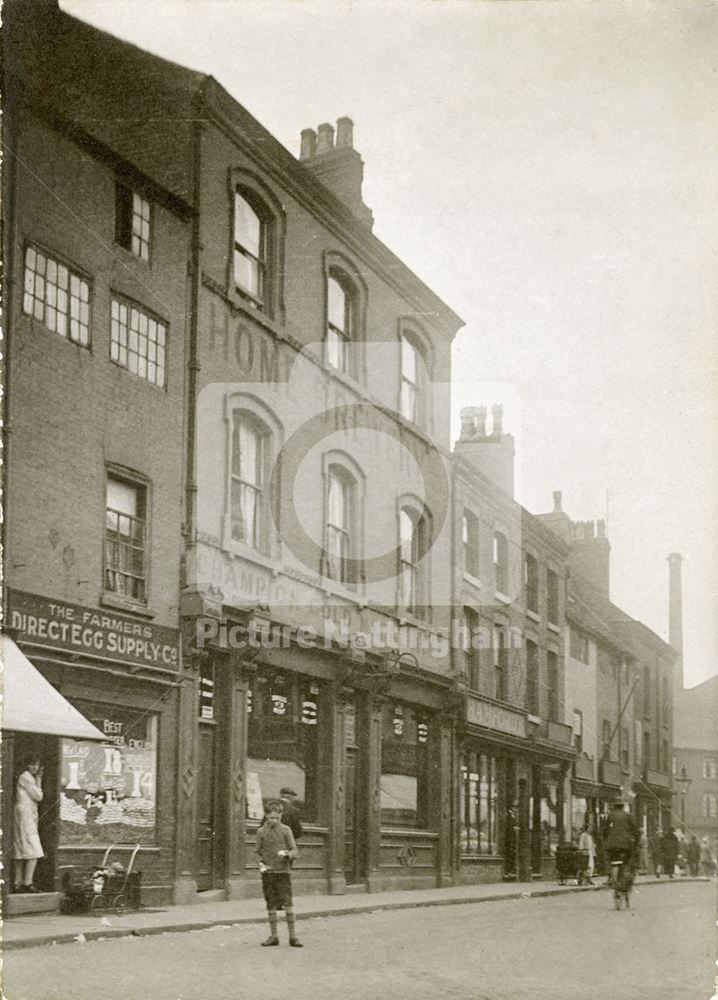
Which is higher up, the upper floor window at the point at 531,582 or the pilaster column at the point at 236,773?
the upper floor window at the point at 531,582

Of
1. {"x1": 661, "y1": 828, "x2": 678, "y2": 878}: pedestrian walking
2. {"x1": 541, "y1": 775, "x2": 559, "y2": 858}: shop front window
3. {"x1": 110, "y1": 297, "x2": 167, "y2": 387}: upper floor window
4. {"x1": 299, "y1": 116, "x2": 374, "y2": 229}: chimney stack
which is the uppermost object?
{"x1": 299, "y1": 116, "x2": 374, "y2": 229}: chimney stack

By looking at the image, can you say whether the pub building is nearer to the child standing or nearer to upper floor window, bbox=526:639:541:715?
the child standing

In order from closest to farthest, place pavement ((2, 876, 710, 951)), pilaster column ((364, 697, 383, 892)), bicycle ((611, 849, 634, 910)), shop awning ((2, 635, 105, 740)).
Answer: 1. pavement ((2, 876, 710, 951))
2. shop awning ((2, 635, 105, 740))
3. bicycle ((611, 849, 634, 910))
4. pilaster column ((364, 697, 383, 892))

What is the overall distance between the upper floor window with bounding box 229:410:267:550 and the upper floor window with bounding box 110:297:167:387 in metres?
2.38

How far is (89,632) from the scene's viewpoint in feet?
46.0

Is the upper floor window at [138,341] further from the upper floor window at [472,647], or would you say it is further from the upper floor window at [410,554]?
the upper floor window at [472,647]

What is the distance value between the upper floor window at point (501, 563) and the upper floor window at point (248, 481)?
29.5 ft

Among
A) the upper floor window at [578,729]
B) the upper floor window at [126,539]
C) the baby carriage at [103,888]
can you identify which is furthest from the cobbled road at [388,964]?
the upper floor window at [578,729]

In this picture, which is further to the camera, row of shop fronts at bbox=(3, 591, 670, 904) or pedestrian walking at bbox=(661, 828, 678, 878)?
pedestrian walking at bbox=(661, 828, 678, 878)

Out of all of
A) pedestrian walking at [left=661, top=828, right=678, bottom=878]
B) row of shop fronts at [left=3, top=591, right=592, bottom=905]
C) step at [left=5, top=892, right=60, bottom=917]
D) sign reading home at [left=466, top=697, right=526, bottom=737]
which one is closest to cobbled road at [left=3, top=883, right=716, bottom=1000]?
step at [left=5, top=892, right=60, bottom=917]

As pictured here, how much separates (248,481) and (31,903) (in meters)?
6.63

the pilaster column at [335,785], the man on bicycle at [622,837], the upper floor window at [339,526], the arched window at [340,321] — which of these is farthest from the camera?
the arched window at [340,321]

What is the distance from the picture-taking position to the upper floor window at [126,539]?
1431cm

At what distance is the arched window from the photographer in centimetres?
2156
